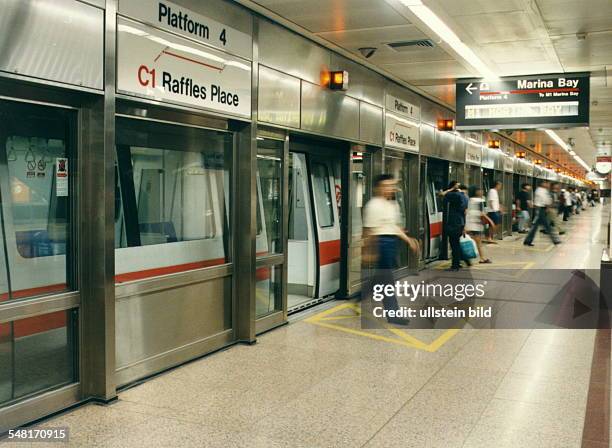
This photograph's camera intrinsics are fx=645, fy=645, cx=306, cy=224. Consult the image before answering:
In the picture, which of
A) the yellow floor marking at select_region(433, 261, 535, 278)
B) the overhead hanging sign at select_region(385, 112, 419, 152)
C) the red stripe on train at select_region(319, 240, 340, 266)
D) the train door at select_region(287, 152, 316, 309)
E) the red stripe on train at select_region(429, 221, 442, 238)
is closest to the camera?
the train door at select_region(287, 152, 316, 309)

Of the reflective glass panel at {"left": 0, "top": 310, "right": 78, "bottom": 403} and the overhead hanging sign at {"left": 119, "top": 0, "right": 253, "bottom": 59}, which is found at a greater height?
the overhead hanging sign at {"left": 119, "top": 0, "right": 253, "bottom": 59}

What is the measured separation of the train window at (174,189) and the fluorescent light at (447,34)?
2079 millimetres

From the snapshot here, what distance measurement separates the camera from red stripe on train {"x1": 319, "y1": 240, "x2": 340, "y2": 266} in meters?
7.86

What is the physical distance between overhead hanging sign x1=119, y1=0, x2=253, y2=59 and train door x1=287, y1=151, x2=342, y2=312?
7.22 ft

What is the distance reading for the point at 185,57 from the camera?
16.0ft

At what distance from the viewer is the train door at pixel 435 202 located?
40.0 ft

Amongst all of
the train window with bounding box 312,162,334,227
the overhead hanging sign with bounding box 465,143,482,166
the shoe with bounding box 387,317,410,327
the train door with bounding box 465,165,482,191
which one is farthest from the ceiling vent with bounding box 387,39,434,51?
the train door with bounding box 465,165,482,191

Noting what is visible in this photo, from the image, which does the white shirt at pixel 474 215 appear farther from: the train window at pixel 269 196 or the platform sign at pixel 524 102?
the train window at pixel 269 196

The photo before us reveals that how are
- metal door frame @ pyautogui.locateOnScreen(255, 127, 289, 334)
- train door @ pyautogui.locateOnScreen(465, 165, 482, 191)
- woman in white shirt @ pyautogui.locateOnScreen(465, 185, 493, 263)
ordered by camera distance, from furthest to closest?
train door @ pyautogui.locateOnScreen(465, 165, 482, 191), woman in white shirt @ pyautogui.locateOnScreen(465, 185, 493, 263), metal door frame @ pyautogui.locateOnScreen(255, 127, 289, 334)

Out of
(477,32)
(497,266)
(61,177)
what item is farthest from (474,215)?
(61,177)

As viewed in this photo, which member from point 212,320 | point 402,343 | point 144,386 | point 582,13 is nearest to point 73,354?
point 144,386

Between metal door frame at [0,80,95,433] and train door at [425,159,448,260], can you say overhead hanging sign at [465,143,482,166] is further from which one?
metal door frame at [0,80,95,433]

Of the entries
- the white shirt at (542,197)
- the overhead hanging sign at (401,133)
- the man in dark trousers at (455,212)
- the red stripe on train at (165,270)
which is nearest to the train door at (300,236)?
the overhead hanging sign at (401,133)

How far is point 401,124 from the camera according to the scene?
9758mm
